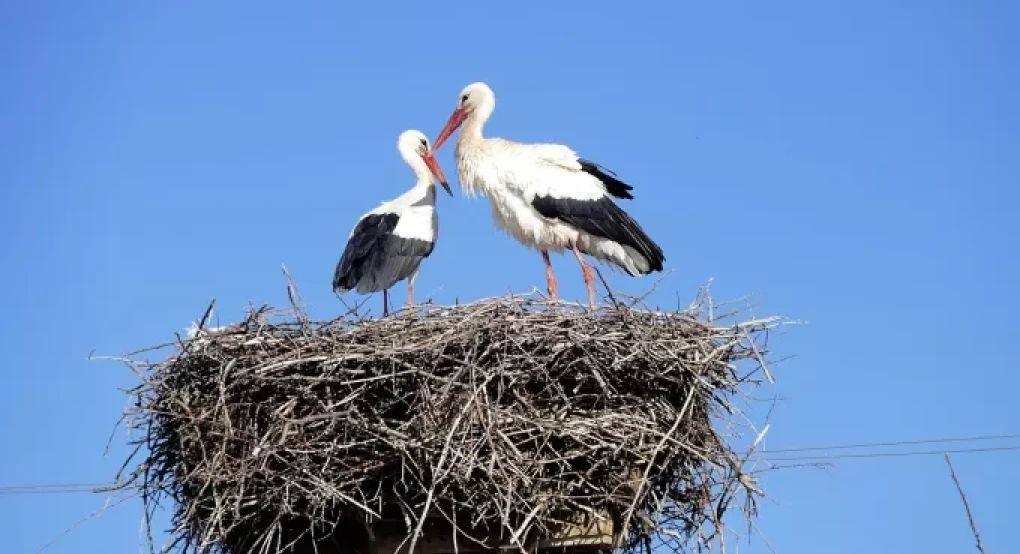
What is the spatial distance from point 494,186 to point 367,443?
9.75ft

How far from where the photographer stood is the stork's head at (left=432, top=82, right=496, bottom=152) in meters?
9.38

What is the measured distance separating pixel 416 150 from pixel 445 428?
4071 millimetres

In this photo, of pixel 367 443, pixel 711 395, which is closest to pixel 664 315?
pixel 711 395

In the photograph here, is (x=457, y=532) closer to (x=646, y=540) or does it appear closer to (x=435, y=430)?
(x=435, y=430)

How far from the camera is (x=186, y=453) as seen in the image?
20.7ft

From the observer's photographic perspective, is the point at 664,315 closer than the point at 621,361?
No

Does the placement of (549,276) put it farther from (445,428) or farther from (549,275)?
(445,428)

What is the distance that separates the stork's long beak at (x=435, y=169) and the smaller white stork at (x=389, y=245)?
0.14m

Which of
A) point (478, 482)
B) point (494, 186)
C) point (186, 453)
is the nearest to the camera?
point (478, 482)

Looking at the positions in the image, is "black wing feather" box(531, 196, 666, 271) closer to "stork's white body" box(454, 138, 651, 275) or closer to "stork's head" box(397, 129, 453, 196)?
"stork's white body" box(454, 138, 651, 275)

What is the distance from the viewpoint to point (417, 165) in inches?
376

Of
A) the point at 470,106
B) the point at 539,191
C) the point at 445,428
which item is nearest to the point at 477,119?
the point at 470,106

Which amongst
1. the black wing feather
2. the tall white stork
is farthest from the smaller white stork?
the black wing feather

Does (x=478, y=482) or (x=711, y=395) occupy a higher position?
(x=711, y=395)
